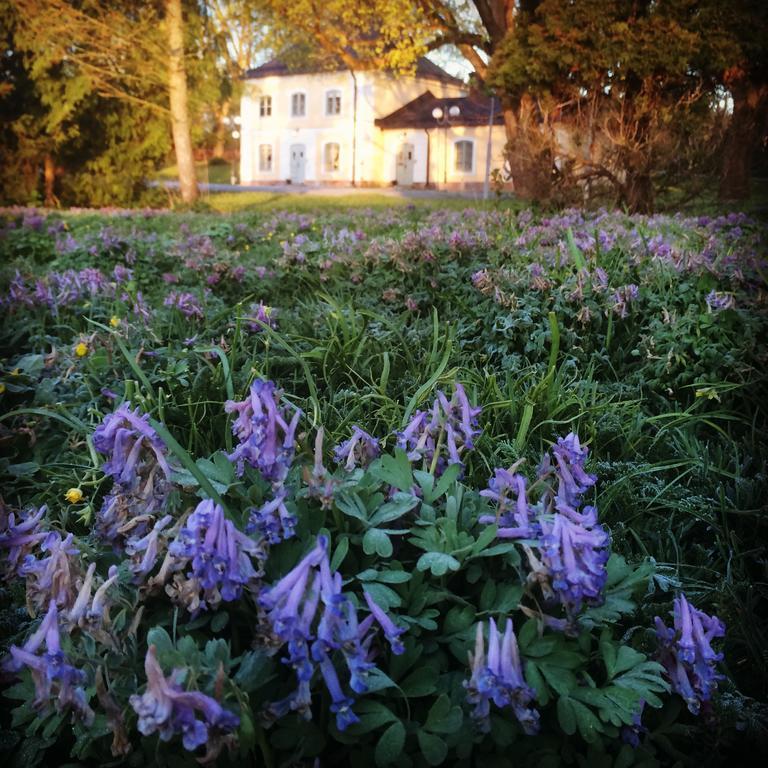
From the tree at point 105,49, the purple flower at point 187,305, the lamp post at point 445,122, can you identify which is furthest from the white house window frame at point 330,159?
the purple flower at point 187,305

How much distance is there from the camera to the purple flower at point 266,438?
117 cm

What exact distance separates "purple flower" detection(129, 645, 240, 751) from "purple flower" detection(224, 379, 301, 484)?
1.26 ft

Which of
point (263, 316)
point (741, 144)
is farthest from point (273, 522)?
point (741, 144)

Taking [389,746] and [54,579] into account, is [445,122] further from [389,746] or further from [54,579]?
[389,746]

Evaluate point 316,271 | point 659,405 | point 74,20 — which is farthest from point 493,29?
point 659,405

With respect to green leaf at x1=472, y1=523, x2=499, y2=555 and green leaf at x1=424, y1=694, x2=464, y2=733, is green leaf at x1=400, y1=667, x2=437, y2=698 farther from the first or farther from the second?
green leaf at x1=472, y1=523, x2=499, y2=555

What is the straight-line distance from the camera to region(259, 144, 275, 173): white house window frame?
130 feet

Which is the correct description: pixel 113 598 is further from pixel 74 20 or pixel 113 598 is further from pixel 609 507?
pixel 74 20

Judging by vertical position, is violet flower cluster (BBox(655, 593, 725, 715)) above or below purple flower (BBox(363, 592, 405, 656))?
below

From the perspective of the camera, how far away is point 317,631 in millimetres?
917

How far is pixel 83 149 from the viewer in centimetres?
1761

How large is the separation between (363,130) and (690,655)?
36612 mm

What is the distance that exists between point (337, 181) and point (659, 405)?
117ft

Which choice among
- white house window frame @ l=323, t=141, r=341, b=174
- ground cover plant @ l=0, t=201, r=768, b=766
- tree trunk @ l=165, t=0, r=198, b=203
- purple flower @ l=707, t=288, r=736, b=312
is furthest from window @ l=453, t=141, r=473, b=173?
ground cover plant @ l=0, t=201, r=768, b=766
